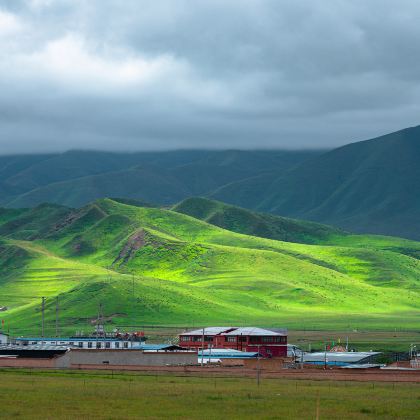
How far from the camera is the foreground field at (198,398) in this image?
90875mm

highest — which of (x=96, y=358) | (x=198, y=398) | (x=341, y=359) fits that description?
(x=96, y=358)

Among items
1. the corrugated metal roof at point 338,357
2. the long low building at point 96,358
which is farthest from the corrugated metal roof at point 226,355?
the long low building at point 96,358

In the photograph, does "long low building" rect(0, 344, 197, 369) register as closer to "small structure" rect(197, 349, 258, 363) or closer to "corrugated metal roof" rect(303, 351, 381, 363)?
"small structure" rect(197, 349, 258, 363)

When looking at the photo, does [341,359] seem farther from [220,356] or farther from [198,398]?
[198,398]

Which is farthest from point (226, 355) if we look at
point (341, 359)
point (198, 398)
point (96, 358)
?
point (198, 398)

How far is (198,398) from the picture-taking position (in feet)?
336

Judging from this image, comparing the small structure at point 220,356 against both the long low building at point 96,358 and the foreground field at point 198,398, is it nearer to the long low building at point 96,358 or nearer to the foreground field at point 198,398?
the long low building at point 96,358

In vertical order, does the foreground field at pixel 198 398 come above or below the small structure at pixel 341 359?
A: below

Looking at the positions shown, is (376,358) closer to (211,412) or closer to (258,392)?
(258,392)

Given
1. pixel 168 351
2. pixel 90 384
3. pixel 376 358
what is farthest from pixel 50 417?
pixel 376 358

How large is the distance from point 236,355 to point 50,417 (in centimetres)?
9172

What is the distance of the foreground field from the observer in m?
90.9

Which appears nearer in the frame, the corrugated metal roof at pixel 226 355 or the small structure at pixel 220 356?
the small structure at pixel 220 356

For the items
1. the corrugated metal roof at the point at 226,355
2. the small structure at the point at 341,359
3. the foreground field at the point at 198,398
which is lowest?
the foreground field at the point at 198,398
